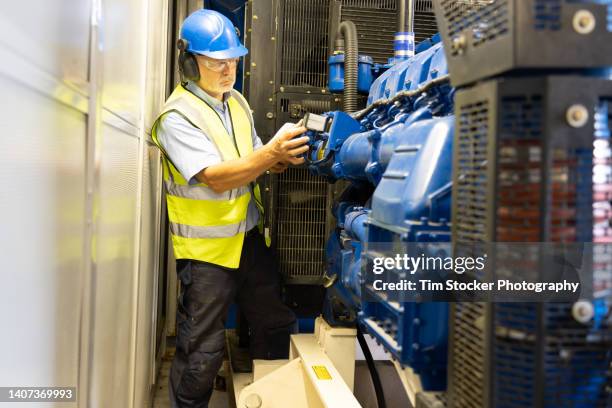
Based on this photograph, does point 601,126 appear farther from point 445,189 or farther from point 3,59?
point 3,59

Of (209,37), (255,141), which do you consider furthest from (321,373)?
(209,37)

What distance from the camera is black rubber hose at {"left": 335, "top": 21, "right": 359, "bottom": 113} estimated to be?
9.16ft

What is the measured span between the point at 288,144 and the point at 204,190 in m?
0.51

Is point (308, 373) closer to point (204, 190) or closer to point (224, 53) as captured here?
point (204, 190)

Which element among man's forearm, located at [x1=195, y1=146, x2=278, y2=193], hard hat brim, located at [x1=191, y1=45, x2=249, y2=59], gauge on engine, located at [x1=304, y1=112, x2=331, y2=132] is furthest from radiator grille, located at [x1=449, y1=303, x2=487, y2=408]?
hard hat brim, located at [x1=191, y1=45, x2=249, y2=59]

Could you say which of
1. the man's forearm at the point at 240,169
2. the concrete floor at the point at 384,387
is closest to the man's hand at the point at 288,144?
the man's forearm at the point at 240,169

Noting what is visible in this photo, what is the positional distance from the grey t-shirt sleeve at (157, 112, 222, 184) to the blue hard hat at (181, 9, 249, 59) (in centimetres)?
33

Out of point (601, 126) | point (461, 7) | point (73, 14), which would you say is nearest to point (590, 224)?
point (601, 126)

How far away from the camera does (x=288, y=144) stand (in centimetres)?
261

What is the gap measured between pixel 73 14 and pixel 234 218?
1.75 m

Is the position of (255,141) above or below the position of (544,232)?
above

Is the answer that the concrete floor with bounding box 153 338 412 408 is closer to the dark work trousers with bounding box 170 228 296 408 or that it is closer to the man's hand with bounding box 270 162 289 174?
the dark work trousers with bounding box 170 228 296 408

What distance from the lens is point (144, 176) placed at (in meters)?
2.68

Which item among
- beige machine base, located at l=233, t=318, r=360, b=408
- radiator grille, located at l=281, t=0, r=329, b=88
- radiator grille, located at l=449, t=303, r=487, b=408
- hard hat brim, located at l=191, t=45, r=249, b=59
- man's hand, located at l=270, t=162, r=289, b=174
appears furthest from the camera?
radiator grille, located at l=281, t=0, r=329, b=88
